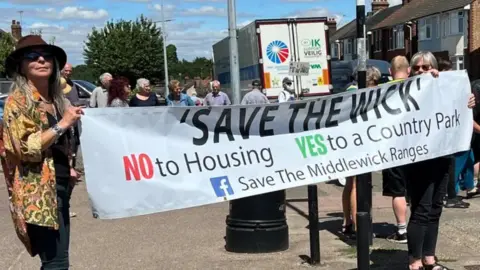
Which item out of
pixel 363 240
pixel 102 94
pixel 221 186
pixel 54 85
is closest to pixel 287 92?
pixel 102 94

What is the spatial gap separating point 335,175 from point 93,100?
293 inches

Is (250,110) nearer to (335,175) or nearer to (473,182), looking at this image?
(335,175)

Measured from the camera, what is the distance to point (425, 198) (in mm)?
5098

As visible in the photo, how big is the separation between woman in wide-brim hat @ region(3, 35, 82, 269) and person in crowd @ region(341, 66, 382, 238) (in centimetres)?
344

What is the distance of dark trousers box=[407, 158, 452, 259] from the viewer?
5.11 metres

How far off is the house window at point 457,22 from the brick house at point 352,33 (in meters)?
15.5

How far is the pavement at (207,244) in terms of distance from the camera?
235 inches

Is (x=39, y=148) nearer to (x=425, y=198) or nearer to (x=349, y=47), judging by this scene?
(x=425, y=198)

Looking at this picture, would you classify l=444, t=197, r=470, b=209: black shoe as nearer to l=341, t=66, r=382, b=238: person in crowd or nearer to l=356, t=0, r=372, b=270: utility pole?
l=341, t=66, r=382, b=238: person in crowd

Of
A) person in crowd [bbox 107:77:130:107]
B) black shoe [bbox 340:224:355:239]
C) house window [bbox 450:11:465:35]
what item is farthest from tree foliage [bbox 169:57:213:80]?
black shoe [bbox 340:224:355:239]

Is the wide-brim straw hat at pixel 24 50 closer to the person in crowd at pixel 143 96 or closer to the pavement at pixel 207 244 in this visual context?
the pavement at pixel 207 244

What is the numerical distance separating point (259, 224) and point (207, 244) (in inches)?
29.9

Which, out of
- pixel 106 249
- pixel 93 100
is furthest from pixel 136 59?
pixel 106 249

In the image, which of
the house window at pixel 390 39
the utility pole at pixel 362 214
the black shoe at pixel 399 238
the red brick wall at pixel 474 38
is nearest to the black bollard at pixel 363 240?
the utility pole at pixel 362 214
